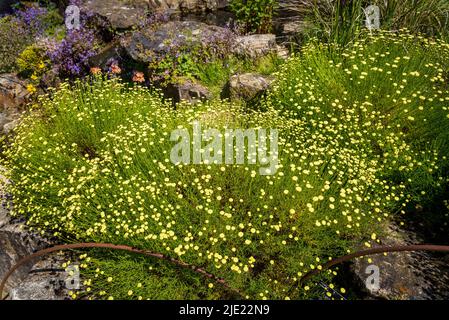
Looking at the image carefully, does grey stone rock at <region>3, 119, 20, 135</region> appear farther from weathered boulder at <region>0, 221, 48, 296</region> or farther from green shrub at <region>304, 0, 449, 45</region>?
green shrub at <region>304, 0, 449, 45</region>

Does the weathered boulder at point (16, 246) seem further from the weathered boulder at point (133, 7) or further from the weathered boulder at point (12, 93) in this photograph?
the weathered boulder at point (133, 7)

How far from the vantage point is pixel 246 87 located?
5.73 metres

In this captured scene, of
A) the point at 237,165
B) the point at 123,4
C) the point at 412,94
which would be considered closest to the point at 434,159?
the point at 412,94

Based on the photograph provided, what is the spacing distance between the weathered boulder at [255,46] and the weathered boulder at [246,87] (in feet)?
3.39

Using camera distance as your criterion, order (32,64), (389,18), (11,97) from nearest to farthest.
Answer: (389,18)
(11,97)
(32,64)

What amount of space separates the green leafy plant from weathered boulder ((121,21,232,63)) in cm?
73

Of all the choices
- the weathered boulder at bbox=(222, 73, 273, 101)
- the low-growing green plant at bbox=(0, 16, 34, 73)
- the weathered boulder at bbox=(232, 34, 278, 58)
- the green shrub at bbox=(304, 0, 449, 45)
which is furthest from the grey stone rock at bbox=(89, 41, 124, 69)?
the green shrub at bbox=(304, 0, 449, 45)

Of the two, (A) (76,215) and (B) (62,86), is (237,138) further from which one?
(B) (62,86)

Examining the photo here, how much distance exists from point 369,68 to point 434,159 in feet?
5.43

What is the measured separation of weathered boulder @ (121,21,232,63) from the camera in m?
6.52

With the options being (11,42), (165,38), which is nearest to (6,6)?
(11,42)

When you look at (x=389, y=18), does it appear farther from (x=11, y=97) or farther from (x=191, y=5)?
(x=11, y=97)

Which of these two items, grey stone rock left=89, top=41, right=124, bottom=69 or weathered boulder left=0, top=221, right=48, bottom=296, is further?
grey stone rock left=89, top=41, right=124, bottom=69

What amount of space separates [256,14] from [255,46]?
1154 millimetres
